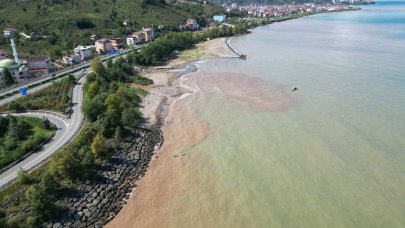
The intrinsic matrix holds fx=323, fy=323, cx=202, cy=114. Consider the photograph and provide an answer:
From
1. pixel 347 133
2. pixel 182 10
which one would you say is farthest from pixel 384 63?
pixel 182 10

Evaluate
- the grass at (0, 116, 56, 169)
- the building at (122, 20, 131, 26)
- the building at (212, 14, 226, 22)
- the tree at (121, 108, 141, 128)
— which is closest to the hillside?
the building at (122, 20, 131, 26)

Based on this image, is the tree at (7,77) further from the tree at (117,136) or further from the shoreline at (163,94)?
the tree at (117,136)

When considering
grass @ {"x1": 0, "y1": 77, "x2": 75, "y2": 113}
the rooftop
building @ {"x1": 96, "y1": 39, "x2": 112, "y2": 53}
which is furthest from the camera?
building @ {"x1": 96, "y1": 39, "x2": 112, "y2": 53}

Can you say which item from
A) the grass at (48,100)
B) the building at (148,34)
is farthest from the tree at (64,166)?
the building at (148,34)

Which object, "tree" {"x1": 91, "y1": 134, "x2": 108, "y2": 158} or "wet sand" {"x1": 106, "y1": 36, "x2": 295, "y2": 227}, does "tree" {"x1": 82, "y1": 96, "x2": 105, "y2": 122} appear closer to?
"wet sand" {"x1": 106, "y1": 36, "x2": 295, "y2": 227}

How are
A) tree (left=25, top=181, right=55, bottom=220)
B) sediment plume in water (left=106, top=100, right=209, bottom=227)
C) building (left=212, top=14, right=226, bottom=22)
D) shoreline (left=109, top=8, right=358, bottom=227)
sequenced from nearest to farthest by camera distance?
tree (left=25, top=181, right=55, bottom=220) → sediment plume in water (left=106, top=100, right=209, bottom=227) → shoreline (left=109, top=8, right=358, bottom=227) → building (left=212, top=14, right=226, bottom=22)

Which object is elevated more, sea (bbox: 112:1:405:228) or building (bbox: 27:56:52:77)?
building (bbox: 27:56:52:77)
